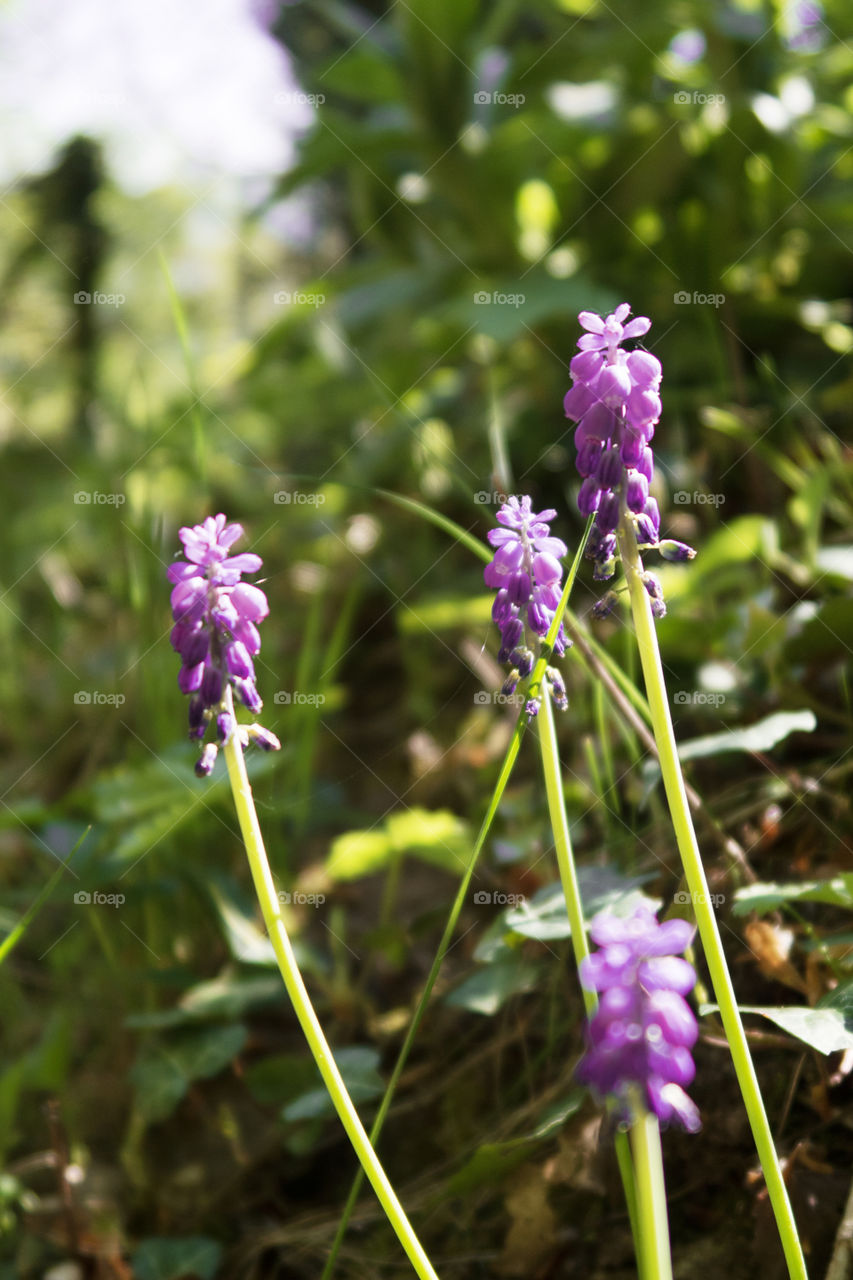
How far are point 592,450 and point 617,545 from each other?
11 cm

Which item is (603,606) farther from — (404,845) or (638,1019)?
(404,845)

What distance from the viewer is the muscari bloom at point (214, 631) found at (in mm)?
1116

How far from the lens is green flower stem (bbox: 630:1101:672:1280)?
85 cm

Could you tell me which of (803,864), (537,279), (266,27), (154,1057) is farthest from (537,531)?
(266,27)

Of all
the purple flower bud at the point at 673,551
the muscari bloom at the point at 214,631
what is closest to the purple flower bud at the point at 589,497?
the purple flower bud at the point at 673,551

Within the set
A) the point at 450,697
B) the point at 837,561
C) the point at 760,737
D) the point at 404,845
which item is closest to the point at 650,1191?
the point at 760,737

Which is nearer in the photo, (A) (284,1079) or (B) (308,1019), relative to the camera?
(B) (308,1019)

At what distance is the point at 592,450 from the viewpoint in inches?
42.6

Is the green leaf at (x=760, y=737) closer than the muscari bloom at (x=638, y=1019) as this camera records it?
No

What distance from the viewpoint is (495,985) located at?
69.1 inches

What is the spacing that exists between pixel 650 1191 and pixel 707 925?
0.26m

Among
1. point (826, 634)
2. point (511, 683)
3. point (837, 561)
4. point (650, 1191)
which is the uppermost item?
point (837, 561)

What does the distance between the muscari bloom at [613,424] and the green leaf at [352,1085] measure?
1042 mm

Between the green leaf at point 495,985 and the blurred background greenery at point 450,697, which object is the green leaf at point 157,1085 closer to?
the blurred background greenery at point 450,697
